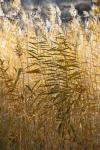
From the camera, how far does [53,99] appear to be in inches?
228

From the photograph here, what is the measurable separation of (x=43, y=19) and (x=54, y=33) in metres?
1.12

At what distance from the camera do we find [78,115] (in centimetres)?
582

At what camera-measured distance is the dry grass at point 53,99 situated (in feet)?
18.7

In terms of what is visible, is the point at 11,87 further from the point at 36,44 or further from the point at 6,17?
the point at 6,17

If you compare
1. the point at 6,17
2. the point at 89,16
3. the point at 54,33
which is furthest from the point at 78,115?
the point at 6,17

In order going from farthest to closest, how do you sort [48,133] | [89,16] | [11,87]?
1. [89,16]
2. [11,87]
3. [48,133]

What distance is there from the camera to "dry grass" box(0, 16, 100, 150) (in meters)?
5.69

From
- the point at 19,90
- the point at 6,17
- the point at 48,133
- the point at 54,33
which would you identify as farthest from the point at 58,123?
the point at 6,17

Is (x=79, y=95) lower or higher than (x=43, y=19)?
lower

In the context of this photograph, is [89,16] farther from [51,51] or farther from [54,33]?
[51,51]

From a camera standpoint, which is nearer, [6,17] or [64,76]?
[64,76]

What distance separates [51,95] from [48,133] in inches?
14.5

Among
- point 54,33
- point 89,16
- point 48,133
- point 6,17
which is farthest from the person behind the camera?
point 6,17

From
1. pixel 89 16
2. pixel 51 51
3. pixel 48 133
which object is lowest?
pixel 48 133
